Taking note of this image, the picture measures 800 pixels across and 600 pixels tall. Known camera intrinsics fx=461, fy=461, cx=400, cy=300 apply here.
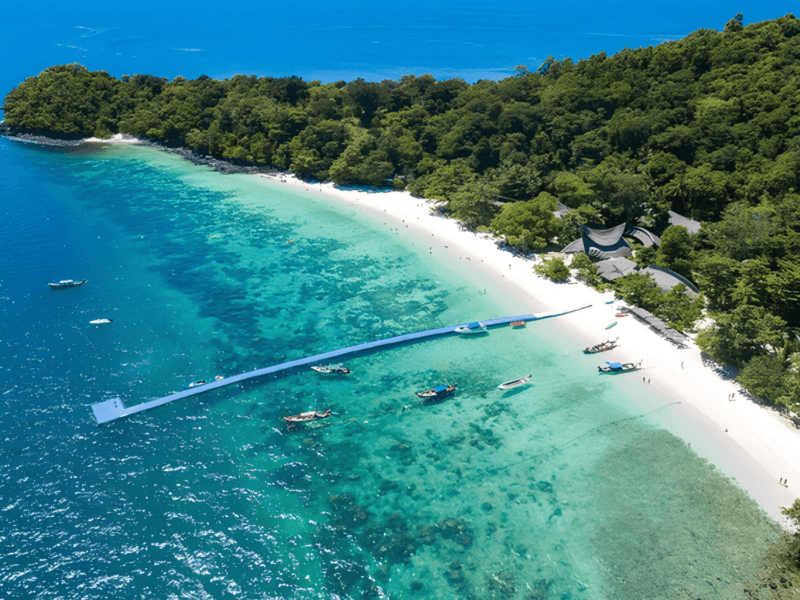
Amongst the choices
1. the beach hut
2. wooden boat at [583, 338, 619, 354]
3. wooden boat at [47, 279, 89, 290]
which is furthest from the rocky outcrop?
wooden boat at [583, 338, 619, 354]

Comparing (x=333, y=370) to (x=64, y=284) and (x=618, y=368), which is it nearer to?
(x=618, y=368)

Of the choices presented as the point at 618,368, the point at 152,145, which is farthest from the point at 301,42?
the point at 618,368

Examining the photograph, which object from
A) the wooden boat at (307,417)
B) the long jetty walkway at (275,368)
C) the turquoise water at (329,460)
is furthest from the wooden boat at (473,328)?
the wooden boat at (307,417)

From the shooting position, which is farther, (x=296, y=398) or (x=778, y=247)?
(x=778, y=247)

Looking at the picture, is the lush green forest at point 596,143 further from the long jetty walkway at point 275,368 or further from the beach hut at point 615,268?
the long jetty walkway at point 275,368

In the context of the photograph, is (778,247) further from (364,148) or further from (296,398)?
(364,148)

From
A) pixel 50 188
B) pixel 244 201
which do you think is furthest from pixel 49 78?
pixel 244 201

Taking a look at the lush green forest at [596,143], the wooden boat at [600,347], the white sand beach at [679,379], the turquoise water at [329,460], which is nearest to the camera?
the turquoise water at [329,460]
